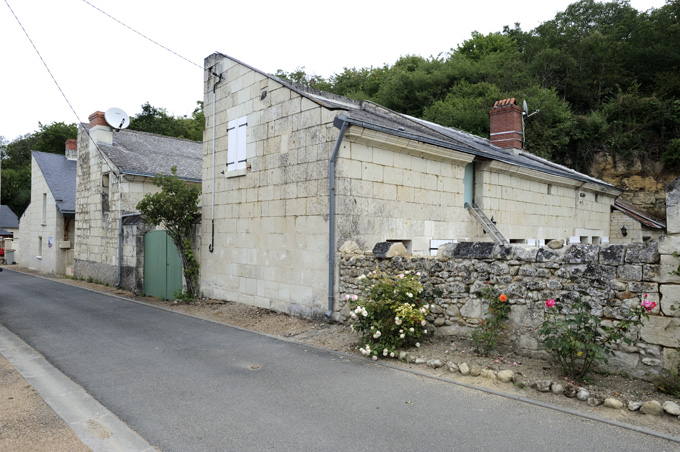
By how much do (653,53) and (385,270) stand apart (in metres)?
21.1

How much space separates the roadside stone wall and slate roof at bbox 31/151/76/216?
61.8 feet

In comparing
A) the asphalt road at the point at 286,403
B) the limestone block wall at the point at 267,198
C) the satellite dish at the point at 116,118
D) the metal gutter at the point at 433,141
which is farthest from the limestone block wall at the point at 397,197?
the satellite dish at the point at 116,118

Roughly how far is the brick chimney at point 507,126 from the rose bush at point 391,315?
1145 cm

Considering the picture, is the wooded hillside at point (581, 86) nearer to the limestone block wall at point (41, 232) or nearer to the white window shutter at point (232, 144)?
the white window shutter at point (232, 144)

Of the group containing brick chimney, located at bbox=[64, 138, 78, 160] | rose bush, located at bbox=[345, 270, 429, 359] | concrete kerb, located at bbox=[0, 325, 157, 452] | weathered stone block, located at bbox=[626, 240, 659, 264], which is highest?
brick chimney, located at bbox=[64, 138, 78, 160]

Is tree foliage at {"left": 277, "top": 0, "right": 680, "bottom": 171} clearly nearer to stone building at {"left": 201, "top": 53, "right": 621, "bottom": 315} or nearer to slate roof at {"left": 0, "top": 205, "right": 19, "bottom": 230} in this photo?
stone building at {"left": 201, "top": 53, "right": 621, "bottom": 315}

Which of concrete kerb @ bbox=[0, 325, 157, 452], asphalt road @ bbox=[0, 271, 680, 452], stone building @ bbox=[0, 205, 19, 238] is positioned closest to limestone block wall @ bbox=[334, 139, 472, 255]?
→ asphalt road @ bbox=[0, 271, 680, 452]

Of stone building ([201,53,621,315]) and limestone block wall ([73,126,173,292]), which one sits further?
limestone block wall ([73,126,173,292])

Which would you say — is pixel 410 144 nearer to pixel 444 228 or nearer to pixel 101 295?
pixel 444 228

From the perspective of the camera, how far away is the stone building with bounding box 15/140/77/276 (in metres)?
20.5

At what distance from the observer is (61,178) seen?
2194 centimetres

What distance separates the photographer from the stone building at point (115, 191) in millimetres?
14289

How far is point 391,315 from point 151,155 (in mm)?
15113

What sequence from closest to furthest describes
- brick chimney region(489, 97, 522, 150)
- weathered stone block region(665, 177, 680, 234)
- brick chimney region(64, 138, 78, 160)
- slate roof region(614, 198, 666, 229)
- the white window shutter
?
1. weathered stone block region(665, 177, 680, 234)
2. the white window shutter
3. slate roof region(614, 198, 666, 229)
4. brick chimney region(489, 97, 522, 150)
5. brick chimney region(64, 138, 78, 160)
